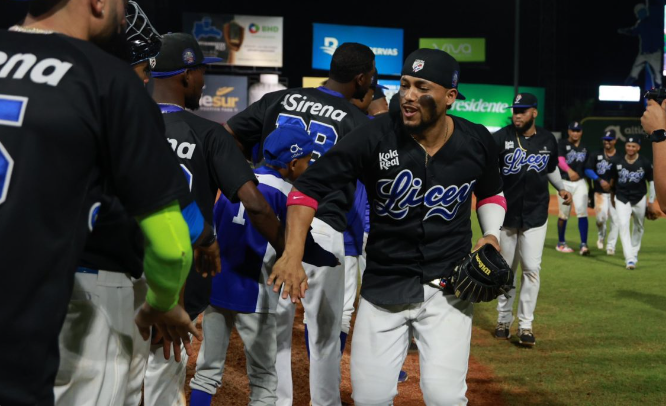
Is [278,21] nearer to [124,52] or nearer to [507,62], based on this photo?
[507,62]

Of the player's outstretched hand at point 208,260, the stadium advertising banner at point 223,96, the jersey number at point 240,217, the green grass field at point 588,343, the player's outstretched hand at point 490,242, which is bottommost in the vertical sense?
the green grass field at point 588,343

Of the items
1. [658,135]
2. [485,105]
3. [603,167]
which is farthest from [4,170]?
[485,105]

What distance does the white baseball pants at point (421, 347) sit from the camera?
3.91m

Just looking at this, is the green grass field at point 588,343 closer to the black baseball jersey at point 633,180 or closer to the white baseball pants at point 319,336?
the black baseball jersey at point 633,180

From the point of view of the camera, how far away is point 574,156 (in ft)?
50.8

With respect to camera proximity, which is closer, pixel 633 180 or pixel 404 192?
pixel 404 192

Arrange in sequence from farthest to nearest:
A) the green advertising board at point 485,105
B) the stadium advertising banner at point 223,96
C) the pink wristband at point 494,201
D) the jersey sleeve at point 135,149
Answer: the green advertising board at point 485,105, the stadium advertising banner at point 223,96, the pink wristband at point 494,201, the jersey sleeve at point 135,149

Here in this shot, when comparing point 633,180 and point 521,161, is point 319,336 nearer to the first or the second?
point 521,161

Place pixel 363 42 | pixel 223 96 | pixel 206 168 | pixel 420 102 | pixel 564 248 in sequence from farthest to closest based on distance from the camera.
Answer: pixel 363 42 → pixel 223 96 → pixel 564 248 → pixel 420 102 → pixel 206 168

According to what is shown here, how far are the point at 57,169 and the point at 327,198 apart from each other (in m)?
3.46

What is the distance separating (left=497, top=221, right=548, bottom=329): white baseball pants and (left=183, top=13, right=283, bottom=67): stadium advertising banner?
33.2 meters

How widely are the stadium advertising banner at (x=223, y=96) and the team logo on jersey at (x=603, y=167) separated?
25332 millimetres

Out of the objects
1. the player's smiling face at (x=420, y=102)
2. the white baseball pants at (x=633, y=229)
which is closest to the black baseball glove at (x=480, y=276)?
the player's smiling face at (x=420, y=102)

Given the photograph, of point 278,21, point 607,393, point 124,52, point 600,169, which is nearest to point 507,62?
point 278,21
